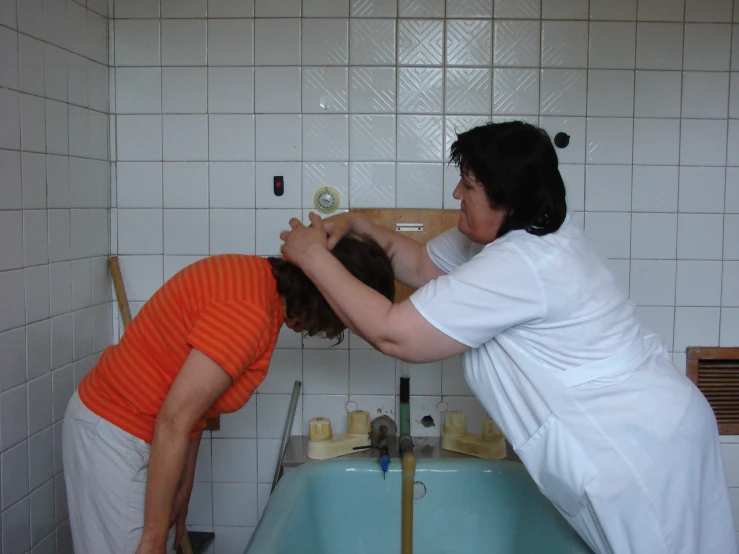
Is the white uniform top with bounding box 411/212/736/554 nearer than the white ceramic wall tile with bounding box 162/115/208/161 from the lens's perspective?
Yes

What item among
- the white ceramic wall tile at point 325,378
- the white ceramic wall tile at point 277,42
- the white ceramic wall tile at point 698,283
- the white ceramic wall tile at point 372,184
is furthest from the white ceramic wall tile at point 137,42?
the white ceramic wall tile at point 698,283

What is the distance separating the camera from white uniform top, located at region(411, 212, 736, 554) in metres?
1.15

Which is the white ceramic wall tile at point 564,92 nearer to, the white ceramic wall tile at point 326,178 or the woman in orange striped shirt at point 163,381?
the white ceramic wall tile at point 326,178

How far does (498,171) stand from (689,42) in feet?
4.22

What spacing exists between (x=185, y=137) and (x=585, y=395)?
150 centimetres

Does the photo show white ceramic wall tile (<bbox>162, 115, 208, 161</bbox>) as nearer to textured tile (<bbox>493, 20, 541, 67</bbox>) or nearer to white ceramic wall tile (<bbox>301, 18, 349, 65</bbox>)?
white ceramic wall tile (<bbox>301, 18, 349, 65</bbox>)

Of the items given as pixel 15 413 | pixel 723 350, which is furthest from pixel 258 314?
pixel 723 350

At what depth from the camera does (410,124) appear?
6.97 feet

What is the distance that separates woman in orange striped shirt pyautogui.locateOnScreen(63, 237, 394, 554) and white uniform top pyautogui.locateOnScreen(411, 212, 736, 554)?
0.26m

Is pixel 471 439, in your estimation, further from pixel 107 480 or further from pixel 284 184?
pixel 107 480

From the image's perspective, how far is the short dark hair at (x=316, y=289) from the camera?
1304 millimetres

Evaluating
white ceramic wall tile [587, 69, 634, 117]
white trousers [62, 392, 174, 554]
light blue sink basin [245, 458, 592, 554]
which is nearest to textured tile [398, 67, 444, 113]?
white ceramic wall tile [587, 69, 634, 117]

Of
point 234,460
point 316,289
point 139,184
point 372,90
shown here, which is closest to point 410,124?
point 372,90

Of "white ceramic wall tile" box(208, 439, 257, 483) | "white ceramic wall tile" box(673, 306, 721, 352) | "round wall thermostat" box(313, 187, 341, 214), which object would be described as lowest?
"white ceramic wall tile" box(208, 439, 257, 483)
